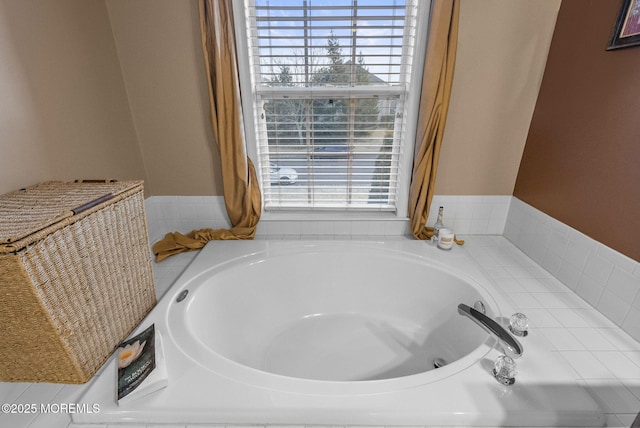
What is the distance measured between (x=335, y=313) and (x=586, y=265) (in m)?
1.17

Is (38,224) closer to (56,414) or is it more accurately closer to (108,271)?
(108,271)

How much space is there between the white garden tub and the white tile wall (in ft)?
1.12

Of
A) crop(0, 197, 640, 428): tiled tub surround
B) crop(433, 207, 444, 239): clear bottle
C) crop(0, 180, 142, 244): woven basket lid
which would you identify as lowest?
crop(0, 197, 640, 428): tiled tub surround

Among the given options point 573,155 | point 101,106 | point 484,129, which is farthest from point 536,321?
point 101,106

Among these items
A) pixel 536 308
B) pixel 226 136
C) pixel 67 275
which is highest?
pixel 226 136

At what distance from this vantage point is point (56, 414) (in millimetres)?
771

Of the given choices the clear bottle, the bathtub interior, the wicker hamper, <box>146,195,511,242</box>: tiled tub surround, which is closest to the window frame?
<box>146,195,511,242</box>: tiled tub surround

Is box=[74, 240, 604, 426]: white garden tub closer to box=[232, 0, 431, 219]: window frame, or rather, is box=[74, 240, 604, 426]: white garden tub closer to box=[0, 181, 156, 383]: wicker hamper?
box=[0, 181, 156, 383]: wicker hamper

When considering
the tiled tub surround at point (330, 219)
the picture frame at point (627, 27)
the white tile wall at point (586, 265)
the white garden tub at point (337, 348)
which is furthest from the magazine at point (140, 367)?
the picture frame at point (627, 27)

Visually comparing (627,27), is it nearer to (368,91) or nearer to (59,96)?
(368,91)

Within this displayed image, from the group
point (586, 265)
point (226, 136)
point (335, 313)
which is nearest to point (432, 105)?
point (586, 265)

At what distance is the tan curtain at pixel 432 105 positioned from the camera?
1306mm

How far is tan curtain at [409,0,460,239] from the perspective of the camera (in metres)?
1.31

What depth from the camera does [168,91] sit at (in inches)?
59.9
